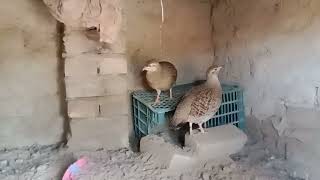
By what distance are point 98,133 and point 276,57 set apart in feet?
3.22

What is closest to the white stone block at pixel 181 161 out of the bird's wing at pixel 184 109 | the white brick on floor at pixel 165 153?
the white brick on floor at pixel 165 153

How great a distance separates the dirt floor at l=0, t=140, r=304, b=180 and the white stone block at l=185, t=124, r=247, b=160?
2.1 inches

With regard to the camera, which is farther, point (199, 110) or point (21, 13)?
point (21, 13)

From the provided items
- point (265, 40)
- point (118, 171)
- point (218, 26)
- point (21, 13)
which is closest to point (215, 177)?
point (118, 171)

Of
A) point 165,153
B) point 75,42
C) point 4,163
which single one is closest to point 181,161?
point 165,153

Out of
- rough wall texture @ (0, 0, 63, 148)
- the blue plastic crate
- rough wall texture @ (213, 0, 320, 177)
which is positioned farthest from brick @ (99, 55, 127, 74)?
rough wall texture @ (213, 0, 320, 177)

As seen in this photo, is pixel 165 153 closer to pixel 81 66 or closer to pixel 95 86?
pixel 95 86

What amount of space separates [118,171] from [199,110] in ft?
1.57

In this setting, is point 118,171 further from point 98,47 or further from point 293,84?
point 293,84

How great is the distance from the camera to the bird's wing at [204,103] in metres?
2.07

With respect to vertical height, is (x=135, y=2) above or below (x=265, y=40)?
above

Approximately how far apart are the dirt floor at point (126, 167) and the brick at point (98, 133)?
45mm

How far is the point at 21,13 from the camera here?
2334 millimetres

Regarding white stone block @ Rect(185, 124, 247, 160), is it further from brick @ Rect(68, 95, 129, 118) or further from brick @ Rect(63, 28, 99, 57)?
brick @ Rect(63, 28, 99, 57)
